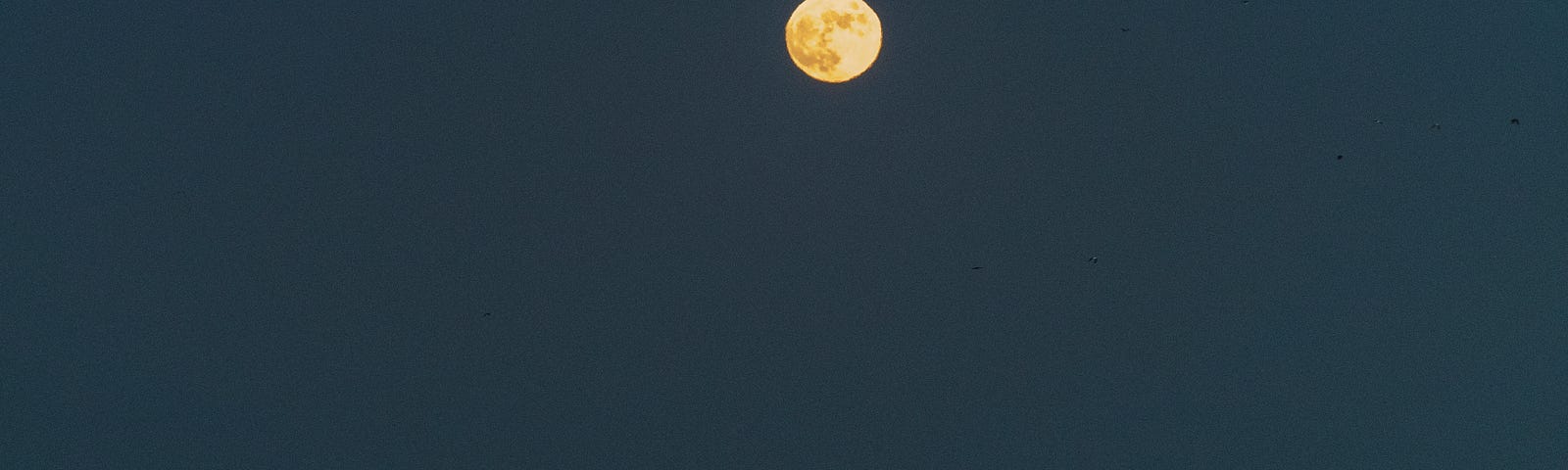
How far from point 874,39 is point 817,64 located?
5.1 inches

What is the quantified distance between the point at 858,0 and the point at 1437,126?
126cm

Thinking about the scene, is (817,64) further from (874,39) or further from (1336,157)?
(1336,157)

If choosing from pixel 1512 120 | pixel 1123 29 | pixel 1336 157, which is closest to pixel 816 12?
pixel 1123 29

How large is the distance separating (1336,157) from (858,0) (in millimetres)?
1074

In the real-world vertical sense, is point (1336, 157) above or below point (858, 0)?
below

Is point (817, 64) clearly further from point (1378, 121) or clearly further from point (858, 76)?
point (1378, 121)

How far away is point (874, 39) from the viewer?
3.71ft

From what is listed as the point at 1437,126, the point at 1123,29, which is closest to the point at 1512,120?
the point at 1437,126

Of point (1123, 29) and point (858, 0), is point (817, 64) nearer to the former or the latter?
point (858, 0)

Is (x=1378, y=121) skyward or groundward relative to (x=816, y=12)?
groundward

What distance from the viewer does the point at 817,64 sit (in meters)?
1.12

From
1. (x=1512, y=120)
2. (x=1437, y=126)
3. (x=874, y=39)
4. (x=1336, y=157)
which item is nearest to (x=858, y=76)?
(x=874, y=39)

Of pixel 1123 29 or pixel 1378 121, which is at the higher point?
pixel 1123 29

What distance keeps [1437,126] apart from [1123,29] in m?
0.71
